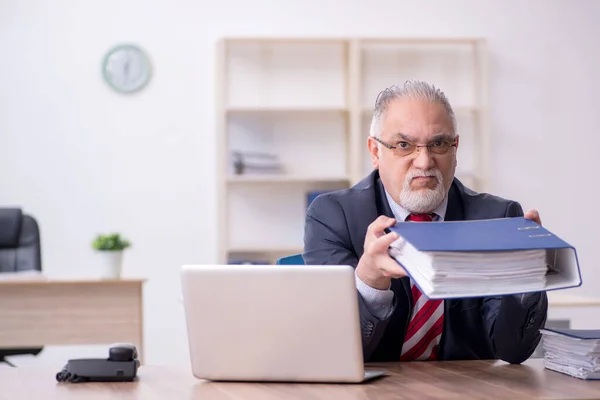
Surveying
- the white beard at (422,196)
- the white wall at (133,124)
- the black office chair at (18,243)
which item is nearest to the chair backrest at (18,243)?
the black office chair at (18,243)

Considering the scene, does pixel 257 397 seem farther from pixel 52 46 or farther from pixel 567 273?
pixel 52 46

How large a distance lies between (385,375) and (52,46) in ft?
14.1

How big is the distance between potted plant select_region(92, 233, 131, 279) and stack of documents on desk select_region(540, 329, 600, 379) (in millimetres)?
2939

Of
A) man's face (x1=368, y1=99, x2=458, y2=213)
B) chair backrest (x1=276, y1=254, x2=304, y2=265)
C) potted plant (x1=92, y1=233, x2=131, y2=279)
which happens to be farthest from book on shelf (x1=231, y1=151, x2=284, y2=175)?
man's face (x1=368, y1=99, x2=458, y2=213)

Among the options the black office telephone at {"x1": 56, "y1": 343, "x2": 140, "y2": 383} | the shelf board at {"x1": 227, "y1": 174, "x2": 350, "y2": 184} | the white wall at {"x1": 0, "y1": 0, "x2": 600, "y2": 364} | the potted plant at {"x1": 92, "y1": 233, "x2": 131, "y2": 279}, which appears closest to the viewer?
the black office telephone at {"x1": 56, "y1": 343, "x2": 140, "y2": 383}

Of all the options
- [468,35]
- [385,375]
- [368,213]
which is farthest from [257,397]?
[468,35]

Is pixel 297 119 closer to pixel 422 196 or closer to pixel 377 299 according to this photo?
pixel 422 196

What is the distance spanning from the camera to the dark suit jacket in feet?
6.21

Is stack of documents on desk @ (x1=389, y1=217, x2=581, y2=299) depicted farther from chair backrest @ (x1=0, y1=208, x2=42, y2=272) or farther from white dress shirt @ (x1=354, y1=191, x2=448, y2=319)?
chair backrest @ (x1=0, y1=208, x2=42, y2=272)

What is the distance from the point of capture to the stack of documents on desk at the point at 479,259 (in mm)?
1496

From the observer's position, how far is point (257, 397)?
5.07ft

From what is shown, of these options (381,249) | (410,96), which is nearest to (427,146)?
(410,96)

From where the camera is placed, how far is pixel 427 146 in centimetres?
201

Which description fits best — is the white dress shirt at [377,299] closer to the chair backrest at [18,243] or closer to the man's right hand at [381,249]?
the man's right hand at [381,249]
